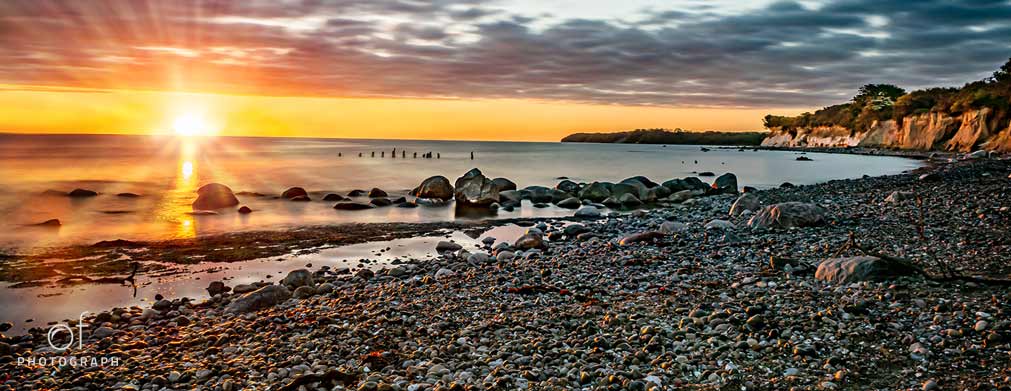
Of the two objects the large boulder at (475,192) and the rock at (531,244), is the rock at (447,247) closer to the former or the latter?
the rock at (531,244)

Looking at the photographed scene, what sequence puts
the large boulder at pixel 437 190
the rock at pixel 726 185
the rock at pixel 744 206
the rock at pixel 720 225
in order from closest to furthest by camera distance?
the rock at pixel 720 225
the rock at pixel 744 206
the large boulder at pixel 437 190
the rock at pixel 726 185

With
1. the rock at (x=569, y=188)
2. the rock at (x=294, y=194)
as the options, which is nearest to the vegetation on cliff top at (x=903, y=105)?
the rock at (x=569, y=188)

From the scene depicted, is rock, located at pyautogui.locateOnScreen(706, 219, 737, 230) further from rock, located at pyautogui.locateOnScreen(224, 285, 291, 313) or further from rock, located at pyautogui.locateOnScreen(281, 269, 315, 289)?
rock, located at pyautogui.locateOnScreen(224, 285, 291, 313)

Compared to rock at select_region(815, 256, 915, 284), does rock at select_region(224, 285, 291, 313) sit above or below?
below

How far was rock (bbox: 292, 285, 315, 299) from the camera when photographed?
9.27m

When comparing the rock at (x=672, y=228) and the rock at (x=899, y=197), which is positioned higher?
the rock at (x=899, y=197)

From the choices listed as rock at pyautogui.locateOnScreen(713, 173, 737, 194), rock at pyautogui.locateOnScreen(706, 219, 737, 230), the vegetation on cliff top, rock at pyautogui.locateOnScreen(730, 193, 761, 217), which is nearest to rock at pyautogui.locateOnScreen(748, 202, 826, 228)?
rock at pyautogui.locateOnScreen(706, 219, 737, 230)

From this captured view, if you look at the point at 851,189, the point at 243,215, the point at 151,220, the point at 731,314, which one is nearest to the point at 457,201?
the point at 243,215

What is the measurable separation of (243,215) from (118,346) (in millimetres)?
15216

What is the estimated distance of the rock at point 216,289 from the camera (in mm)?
10141

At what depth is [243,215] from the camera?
21484 millimetres

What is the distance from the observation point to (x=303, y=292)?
9.32 metres

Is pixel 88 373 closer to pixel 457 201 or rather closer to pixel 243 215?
pixel 243 215

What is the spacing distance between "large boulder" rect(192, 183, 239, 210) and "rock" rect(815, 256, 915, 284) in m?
21.6
